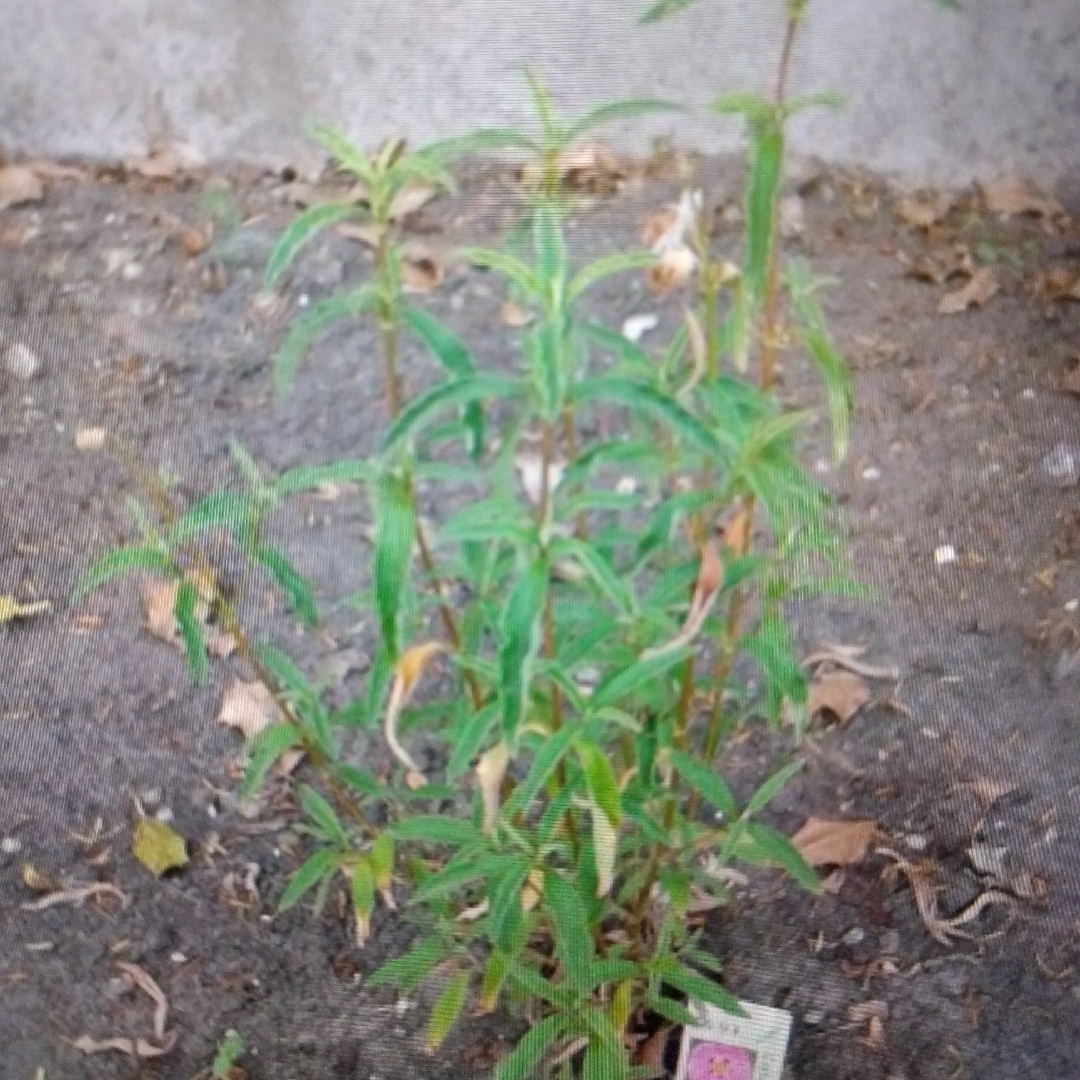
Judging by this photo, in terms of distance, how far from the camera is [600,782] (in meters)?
0.94

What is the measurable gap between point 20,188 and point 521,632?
187 centimetres

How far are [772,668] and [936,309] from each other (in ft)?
4.06

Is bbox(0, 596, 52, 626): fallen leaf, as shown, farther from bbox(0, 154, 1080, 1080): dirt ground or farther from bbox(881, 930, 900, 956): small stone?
bbox(881, 930, 900, 956): small stone

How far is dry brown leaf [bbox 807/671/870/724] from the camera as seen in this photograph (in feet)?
5.33

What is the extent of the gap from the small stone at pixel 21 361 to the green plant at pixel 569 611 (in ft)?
3.43

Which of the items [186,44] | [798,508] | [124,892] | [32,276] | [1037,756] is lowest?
[124,892]

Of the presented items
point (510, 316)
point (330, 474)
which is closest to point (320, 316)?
point (330, 474)

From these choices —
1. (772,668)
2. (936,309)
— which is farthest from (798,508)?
(936,309)

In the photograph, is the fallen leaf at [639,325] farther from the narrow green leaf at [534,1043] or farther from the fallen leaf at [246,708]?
the narrow green leaf at [534,1043]

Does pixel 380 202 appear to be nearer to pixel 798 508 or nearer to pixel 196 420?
pixel 798 508

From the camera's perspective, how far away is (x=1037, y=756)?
1.58 metres

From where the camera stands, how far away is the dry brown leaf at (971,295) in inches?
82.7

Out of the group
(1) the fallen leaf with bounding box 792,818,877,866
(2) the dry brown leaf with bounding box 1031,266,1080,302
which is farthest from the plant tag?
(2) the dry brown leaf with bounding box 1031,266,1080,302

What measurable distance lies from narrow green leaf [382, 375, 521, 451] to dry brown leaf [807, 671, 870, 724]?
0.91m
